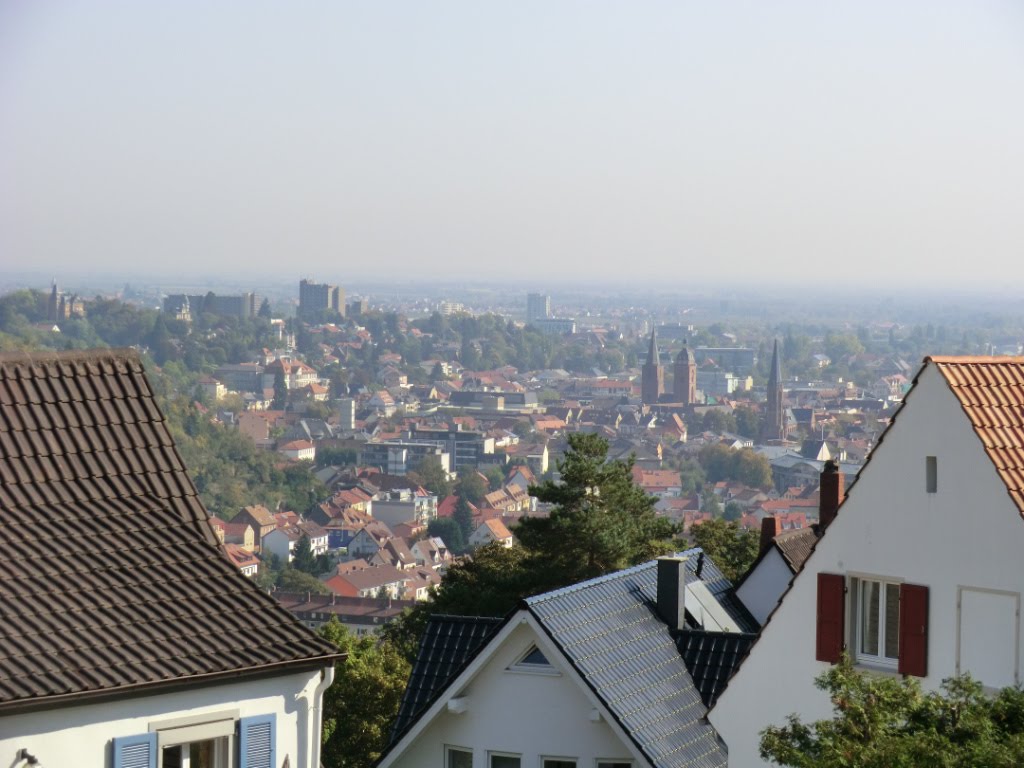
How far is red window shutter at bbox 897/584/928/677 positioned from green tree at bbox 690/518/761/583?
19205mm

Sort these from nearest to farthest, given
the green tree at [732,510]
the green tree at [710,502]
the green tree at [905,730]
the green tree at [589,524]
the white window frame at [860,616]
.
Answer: the green tree at [905,730]
the white window frame at [860,616]
the green tree at [589,524]
the green tree at [732,510]
the green tree at [710,502]

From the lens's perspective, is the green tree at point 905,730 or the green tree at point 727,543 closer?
the green tree at point 905,730

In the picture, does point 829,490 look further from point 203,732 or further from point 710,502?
point 710,502

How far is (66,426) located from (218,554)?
0.67m

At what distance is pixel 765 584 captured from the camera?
14.9m

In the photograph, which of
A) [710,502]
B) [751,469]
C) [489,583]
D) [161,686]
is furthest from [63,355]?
[751,469]

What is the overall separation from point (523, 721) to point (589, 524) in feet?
55.0

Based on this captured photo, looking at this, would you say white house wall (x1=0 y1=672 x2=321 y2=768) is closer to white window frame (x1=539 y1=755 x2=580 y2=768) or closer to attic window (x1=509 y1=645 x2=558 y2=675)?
attic window (x1=509 y1=645 x2=558 y2=675)

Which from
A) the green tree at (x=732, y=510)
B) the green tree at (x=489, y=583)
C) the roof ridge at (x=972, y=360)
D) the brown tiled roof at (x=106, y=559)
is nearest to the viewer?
the brown tiled roof at (x=106, y=559)

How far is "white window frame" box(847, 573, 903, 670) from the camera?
307 inches

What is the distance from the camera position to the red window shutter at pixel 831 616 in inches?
312

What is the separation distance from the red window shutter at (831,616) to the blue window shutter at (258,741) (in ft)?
10.2

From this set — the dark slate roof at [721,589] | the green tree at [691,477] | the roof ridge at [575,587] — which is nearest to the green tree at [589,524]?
the dark slate roof at [721,589]

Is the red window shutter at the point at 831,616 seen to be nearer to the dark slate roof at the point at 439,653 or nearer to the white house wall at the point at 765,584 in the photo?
the dark slate roof at the point at 439,653
